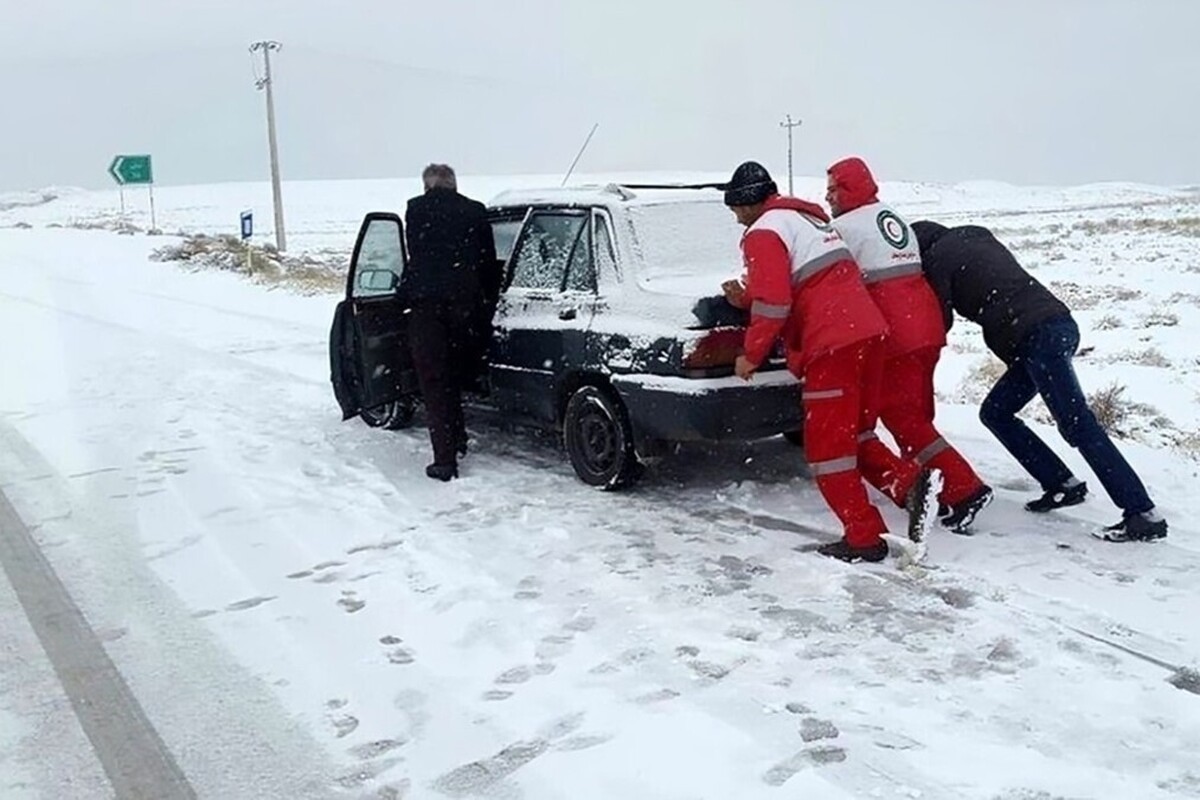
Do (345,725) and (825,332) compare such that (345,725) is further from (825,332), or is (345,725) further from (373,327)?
(373,327)

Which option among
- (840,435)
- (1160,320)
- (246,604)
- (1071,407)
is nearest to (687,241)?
(840,435)

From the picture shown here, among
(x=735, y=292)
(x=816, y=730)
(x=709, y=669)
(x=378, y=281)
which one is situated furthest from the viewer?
(x=378, y=281)

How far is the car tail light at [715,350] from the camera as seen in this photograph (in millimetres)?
6051

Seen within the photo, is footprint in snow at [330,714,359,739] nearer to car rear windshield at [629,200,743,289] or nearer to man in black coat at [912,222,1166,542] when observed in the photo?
car rear windshield at [629,200,743,289]

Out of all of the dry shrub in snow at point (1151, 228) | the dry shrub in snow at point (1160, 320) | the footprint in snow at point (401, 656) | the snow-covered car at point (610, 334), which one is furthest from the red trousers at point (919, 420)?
the dry shrub in snow at point (1151, 228)

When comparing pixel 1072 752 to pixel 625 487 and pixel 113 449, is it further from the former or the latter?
pixel 113 449

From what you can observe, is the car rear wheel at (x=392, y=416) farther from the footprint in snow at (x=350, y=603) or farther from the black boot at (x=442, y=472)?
the footprint in snow at (x=350, y=603)

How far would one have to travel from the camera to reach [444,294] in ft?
23.3

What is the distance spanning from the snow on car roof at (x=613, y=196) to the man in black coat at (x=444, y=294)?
40 cm


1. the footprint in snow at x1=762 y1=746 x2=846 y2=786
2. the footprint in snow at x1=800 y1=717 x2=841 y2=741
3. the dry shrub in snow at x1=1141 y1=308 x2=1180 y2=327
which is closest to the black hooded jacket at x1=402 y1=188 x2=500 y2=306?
the footprint in snow at x1=800 y1=717 x2=841 y2=741

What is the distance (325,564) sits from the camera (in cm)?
565

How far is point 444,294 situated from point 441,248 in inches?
11.1

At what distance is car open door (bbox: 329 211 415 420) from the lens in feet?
25.5

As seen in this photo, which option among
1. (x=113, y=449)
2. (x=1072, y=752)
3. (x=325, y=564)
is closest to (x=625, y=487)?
(x=325, y=564)
